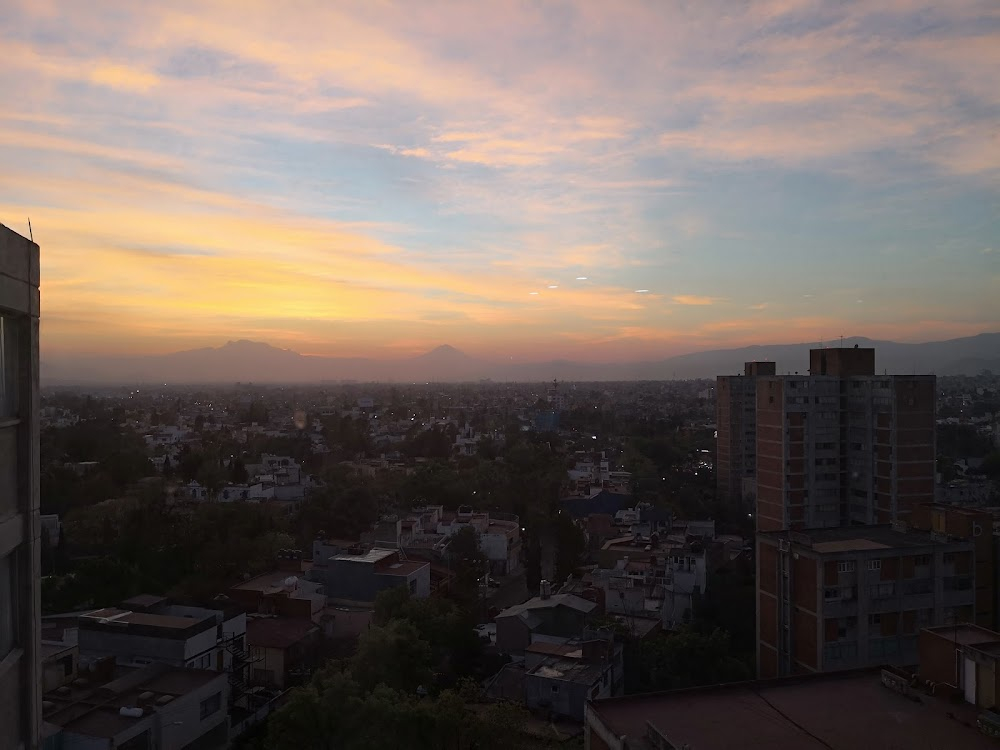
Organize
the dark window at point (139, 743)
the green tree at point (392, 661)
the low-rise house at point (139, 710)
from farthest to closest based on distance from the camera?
the green tree at point (392, 661), the dark window at point (139, 743), the low-rise house at point (139, 710)

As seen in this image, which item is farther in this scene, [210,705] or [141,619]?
[141,619]

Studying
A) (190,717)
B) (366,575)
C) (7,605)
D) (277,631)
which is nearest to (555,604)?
(366,575)

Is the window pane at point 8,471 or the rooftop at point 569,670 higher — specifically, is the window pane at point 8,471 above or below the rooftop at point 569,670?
above

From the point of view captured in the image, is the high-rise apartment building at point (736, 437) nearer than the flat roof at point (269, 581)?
No

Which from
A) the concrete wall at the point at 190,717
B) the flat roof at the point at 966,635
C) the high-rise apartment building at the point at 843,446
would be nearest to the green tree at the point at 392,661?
the concrete wall at the point at 190,717

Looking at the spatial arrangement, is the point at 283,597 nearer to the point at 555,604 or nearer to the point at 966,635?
the point at 555,604

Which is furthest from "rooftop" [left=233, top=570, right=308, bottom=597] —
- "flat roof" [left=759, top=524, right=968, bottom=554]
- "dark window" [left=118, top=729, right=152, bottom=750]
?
"flat roof" [left=759, top=524, right=968, bottom=554]

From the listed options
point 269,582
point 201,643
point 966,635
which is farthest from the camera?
point 269,582

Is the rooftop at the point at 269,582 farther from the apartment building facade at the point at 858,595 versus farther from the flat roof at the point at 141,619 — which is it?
the apartment building facade at the point at 858,595
